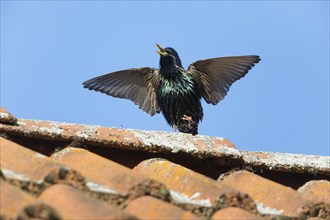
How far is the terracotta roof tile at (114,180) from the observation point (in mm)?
2992

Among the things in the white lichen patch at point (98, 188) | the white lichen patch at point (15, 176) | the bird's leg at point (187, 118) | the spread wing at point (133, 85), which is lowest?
the white lichen patch at point (15, 176)

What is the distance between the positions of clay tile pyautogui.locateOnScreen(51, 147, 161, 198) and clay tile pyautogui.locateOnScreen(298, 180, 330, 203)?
0.86 meters

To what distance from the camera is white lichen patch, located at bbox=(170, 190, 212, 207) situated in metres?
3.11

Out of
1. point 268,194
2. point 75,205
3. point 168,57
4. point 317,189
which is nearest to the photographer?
point 75,205

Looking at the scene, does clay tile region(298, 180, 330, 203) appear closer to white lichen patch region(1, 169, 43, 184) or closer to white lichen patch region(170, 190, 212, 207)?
white lichen patch region(170, 190, 212, 207)

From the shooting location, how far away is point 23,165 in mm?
3018

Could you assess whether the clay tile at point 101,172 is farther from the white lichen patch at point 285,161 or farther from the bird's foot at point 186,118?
the bird's foot at point 186,118

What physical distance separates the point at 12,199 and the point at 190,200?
71 cm

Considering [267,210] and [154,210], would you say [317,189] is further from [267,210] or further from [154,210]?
[154,210]

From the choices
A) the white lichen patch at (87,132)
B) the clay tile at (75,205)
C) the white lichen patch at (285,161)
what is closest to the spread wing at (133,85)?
the white lichen patch at (285,161)

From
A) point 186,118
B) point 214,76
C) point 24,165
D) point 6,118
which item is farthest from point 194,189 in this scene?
point 214,76

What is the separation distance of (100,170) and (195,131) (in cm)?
428

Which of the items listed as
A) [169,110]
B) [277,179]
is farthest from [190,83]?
[277,179]

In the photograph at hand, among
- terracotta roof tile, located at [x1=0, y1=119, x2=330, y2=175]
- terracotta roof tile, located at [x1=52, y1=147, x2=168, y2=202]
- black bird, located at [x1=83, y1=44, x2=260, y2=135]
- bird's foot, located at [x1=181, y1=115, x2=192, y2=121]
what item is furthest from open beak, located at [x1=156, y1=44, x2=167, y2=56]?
terracotta roof tile, located at [x1=52, y1=147, x2=168, y2=202]
